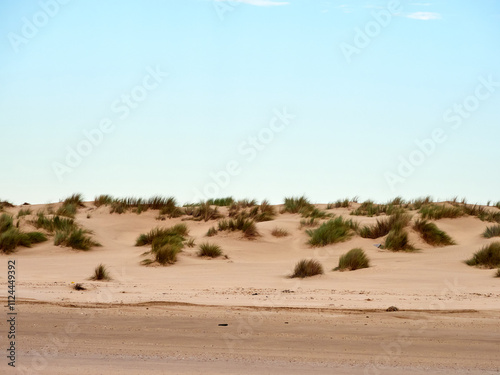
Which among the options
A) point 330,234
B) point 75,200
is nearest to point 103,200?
point 75,200

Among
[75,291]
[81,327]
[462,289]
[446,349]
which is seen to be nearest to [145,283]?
[75,291]

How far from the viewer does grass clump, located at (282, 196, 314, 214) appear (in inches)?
1113

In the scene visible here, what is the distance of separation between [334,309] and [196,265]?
6630mm

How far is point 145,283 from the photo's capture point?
14.6 m

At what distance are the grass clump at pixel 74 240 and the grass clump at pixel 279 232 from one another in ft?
16.9

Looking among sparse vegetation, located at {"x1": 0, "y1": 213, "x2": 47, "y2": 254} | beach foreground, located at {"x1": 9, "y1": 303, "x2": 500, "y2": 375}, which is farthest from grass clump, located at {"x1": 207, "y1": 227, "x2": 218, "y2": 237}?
beach foreground, located at {"x1": 9, "y1": 303, "x2": 500, "y2": 375}

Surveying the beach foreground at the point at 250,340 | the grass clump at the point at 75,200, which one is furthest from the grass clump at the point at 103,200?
the beach foreground at the point at 250,340

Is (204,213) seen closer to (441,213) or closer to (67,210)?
(67,210)

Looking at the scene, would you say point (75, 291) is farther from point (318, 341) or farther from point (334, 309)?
point (318, 341)

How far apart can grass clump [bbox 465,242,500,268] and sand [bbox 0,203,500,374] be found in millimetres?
312

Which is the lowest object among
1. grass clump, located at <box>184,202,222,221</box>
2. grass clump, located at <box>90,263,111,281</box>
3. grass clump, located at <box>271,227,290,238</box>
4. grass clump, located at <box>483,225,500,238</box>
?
grass clump, located at <box>90,263,111,281</box>

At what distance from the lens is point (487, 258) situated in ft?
53.1

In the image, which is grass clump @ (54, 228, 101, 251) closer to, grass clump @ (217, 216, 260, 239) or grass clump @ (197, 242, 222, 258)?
grass clump @ (197, 242, 222, 258)

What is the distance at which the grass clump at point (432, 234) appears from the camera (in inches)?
778
